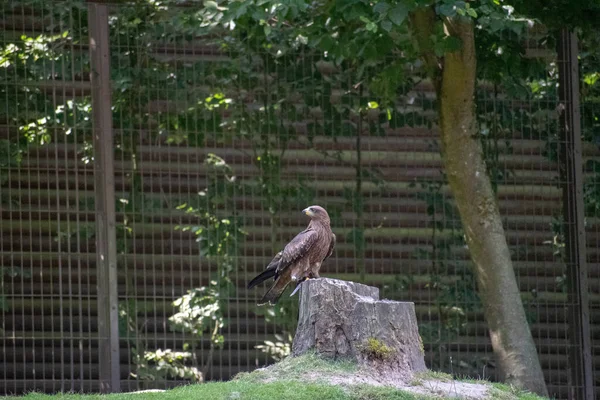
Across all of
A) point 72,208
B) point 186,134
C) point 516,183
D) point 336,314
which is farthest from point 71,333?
point 516,183

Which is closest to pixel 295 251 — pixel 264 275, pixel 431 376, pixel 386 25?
pixel 264 275

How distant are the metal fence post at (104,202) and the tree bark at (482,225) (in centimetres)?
342

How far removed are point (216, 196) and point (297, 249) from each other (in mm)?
2576

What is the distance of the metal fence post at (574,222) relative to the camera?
1120cm

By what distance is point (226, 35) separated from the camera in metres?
11.5

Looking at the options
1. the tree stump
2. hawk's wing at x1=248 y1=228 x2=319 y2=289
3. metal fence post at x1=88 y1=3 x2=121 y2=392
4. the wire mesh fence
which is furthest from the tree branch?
metal fence post at x1=88 y1=3 x2=121 y2=392

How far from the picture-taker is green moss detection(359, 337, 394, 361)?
742 centimetres

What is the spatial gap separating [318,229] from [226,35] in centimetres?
333

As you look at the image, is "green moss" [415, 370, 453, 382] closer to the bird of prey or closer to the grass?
the grass

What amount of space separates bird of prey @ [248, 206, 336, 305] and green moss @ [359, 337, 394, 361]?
1.44 m

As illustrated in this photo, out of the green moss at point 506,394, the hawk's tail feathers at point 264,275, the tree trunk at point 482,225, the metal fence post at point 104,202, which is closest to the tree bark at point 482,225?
the tree trunk at point 482,225

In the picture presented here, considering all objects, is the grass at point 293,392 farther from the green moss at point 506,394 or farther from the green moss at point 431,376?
the green moss at point 506,394

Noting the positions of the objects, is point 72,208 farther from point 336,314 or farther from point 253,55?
point 336,314

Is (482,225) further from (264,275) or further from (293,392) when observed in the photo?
(293,392)
